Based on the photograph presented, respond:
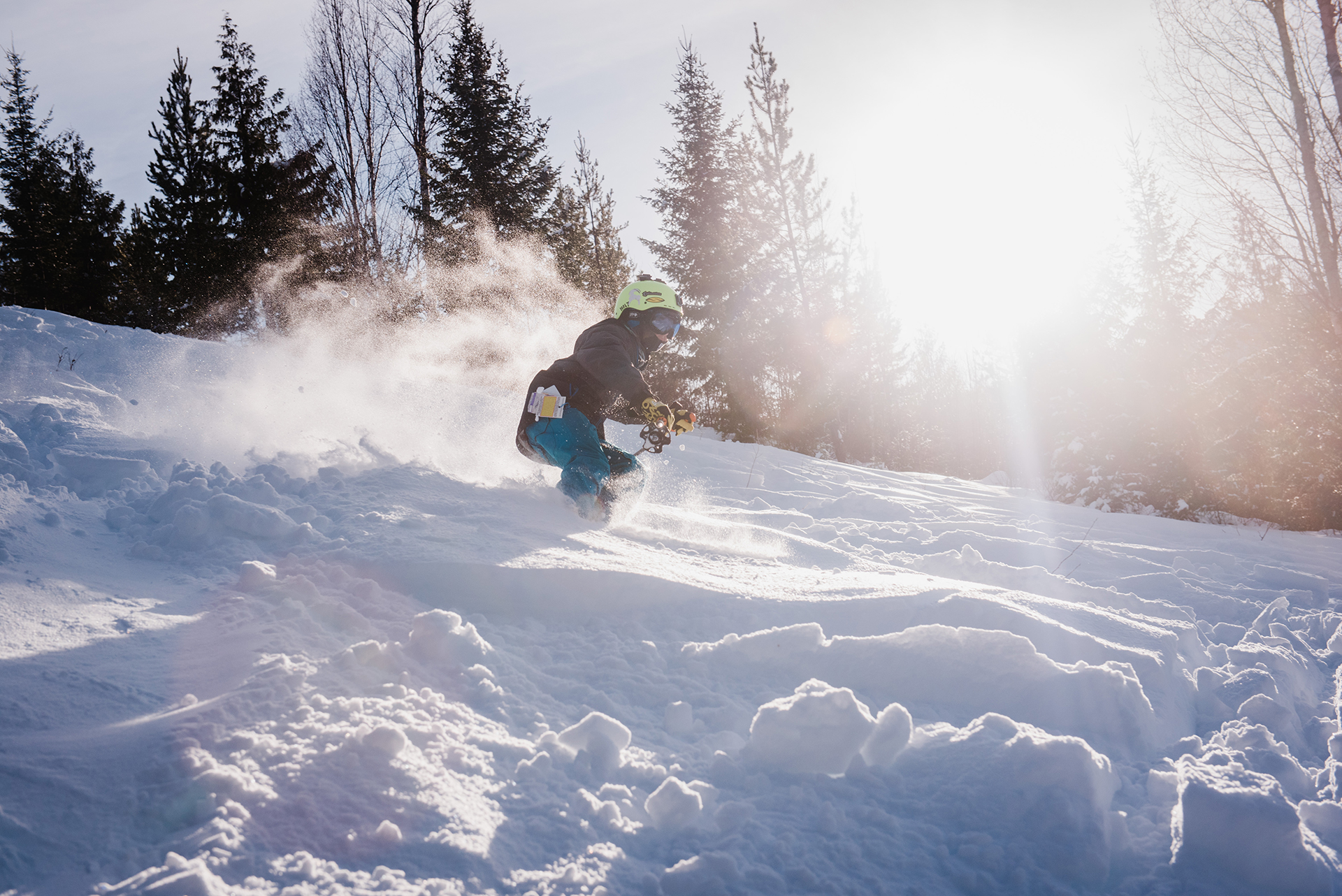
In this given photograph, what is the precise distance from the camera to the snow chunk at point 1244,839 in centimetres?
125

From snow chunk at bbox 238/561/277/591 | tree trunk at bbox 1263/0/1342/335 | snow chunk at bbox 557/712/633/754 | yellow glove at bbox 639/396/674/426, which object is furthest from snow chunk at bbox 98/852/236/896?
tree trunk at bbox 1263/0/1342/335

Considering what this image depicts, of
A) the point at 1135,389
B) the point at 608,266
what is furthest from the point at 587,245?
the point at 1135,389

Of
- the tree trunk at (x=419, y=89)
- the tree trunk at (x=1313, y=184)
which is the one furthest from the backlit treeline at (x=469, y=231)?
the tree trunk at (x=1313, y=184)

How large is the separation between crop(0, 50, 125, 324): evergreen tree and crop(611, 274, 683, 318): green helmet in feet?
75.8

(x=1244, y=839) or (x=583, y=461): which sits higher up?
(x=583, y=461)

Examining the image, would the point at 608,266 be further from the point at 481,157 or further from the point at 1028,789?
the point at 1028,789

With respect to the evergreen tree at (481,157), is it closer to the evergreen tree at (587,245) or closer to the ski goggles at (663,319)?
the evergreen tree at (587,245)

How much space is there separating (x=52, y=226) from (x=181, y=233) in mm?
7938

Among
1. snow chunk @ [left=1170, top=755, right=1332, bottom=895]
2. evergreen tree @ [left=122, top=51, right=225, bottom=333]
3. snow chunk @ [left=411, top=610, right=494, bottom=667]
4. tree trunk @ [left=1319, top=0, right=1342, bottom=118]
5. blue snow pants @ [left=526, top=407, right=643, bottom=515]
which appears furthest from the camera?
evergreen tree @ [left=122, top=51, right=225, bottom=333]

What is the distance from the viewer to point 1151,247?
19297 millimetres

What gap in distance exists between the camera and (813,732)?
1.54 metres

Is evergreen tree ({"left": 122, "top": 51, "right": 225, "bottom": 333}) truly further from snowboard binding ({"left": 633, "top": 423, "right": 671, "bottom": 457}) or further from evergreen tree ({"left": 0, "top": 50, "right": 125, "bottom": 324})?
snowboard binding ({"left": 633, "top": 423, "right": 671, "bottom": 457})

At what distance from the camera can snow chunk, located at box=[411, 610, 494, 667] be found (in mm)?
1808

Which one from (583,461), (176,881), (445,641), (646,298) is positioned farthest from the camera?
(646,298)
